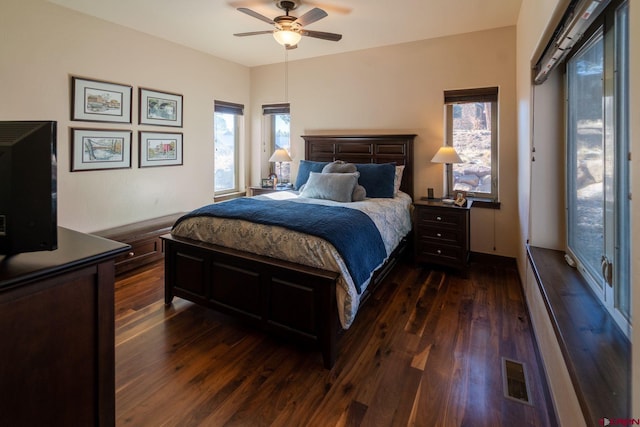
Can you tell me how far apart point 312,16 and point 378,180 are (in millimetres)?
1779

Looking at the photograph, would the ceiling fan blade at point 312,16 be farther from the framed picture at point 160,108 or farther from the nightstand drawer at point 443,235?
the nightstand drawer at point 443,235

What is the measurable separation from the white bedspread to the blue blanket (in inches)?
1.8

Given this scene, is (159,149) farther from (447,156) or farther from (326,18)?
(447,156)

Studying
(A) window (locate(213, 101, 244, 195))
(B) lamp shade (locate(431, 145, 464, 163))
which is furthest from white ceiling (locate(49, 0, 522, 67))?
(B) lamp shade (locate(431, 145, 464, 163))

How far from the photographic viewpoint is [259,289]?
2.34 m

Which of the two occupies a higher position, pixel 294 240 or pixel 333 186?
pixel 333 186

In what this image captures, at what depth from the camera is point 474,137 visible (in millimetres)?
3914

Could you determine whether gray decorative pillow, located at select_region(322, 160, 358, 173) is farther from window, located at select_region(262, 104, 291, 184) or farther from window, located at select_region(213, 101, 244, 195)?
window, located at select_region(213, 101, 244, 195)

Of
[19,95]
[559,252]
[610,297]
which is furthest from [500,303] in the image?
[19,95]

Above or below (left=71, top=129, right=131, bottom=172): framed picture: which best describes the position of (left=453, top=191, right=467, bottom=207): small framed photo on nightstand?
below

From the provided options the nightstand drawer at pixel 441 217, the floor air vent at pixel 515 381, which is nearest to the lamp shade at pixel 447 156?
the nightstand drawer at pixel 441 217

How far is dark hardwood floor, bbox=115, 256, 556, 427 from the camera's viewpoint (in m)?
1.70

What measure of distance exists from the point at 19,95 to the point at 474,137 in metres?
4.56

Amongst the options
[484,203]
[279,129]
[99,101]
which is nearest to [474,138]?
[484,203]
